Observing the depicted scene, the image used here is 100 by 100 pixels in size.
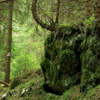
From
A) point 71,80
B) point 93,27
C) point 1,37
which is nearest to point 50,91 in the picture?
point 71,80

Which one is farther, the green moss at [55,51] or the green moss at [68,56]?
the green moss at [55,51]

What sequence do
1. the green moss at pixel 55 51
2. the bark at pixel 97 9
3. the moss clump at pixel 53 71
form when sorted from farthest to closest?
the green moss at pixel 55 51 → the moss clump at pixel 53 71 → the bark at pixel 97 9

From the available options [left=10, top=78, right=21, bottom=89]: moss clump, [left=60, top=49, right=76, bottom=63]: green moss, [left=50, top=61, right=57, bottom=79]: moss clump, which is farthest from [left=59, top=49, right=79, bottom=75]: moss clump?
[left=10, top=78, right=21, bottom=89]: moss clump

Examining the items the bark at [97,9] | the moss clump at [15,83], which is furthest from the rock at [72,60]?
the moss clump at [15,83]

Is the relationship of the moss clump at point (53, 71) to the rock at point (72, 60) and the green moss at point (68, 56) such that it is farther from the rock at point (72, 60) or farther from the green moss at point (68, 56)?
the green moss at point (68, 56)

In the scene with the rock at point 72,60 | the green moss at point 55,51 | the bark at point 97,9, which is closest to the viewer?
the rock at point 72,60

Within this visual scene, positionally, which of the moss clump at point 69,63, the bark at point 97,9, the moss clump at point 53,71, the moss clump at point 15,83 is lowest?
the moss clump at point 15,83

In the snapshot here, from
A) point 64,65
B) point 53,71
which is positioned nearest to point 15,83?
point 53,71

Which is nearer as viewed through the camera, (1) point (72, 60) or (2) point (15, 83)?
(1) point (72, 60)

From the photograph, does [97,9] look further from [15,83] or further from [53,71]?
[15,83]

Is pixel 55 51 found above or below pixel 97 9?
below

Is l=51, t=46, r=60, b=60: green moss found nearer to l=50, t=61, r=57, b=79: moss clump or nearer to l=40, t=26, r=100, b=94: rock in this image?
l=40, t=26, r=100, b=94: rock

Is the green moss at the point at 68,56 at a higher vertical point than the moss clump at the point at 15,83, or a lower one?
higher

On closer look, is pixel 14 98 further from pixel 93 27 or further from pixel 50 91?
pixel 93 27
